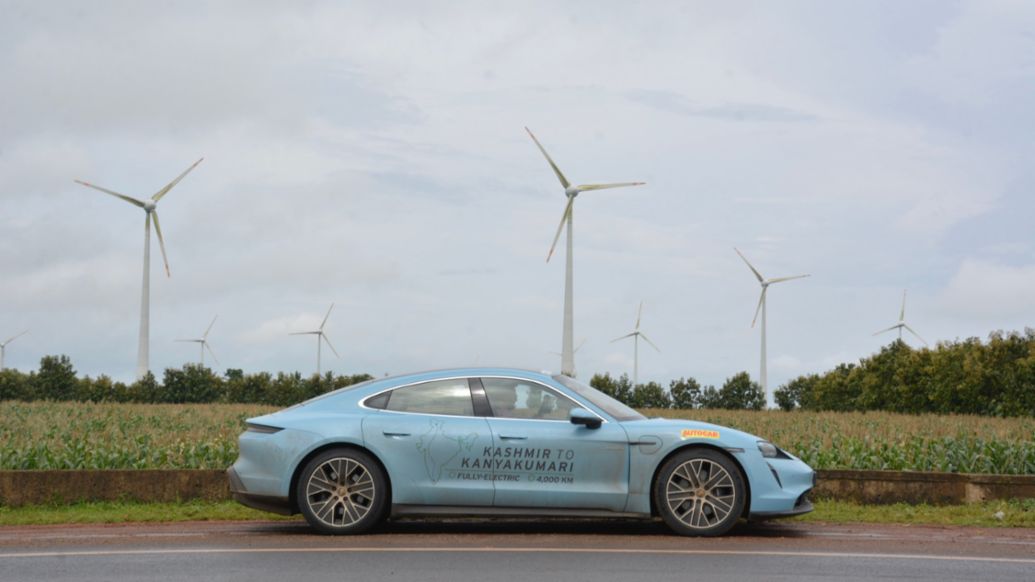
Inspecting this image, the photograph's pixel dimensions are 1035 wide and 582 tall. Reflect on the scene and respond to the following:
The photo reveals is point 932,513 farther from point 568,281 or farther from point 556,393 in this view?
point 568,281

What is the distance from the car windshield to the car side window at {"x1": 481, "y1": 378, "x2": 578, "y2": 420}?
213 mm

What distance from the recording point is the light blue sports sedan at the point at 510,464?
1176 cm

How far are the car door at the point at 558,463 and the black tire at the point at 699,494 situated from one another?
39 centimetres

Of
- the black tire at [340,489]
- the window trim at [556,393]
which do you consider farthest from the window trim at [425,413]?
the black tire at [340,489]

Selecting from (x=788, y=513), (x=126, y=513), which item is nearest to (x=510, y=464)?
(x=788, y=513)

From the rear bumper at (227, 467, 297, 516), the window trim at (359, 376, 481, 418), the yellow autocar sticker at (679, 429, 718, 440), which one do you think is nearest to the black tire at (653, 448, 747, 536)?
the yellow autocar sticker at (679, 429, 718, 440)

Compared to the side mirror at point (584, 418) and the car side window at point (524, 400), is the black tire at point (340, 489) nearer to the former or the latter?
the car side window at point (524, 400)

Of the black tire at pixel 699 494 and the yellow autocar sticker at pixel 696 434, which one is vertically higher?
the yellow autocar sticker at pixel 696 434

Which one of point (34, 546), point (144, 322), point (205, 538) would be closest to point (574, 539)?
point (205, 538)

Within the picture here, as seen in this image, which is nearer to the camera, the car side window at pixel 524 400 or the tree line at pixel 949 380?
the car side window at pixel 524 400

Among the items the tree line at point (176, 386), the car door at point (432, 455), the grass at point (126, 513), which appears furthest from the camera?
the tree line at point (176, 386)

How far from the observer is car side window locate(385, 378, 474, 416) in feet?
40.0

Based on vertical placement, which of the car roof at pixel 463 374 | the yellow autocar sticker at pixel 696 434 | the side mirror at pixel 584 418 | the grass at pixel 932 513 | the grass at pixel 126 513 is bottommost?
the grass at pixel 126 513

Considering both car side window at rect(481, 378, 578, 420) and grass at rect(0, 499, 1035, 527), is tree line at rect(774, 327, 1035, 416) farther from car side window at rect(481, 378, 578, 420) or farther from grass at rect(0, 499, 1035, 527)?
car side window at rect(481, 378, 578, 420)
